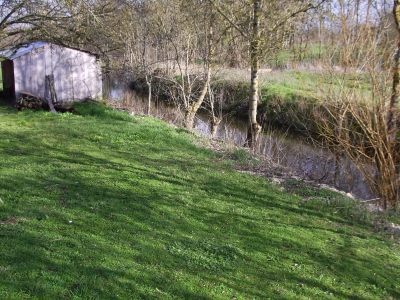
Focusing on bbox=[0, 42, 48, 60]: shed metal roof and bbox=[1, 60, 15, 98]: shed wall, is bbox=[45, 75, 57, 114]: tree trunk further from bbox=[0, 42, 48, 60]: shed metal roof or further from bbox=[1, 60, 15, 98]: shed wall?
bbox=[1, 60, 15, 98]: shed wall

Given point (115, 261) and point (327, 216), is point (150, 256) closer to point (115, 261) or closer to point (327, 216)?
point (115, 261)

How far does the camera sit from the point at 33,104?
15.1 meters

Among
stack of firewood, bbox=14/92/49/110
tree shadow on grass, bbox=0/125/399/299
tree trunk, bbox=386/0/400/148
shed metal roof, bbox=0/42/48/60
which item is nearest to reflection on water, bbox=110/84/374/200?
tree trunk, bbox=386/0/400/148

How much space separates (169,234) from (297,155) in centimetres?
878

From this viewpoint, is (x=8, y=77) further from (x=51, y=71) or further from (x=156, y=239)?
(x=156, y=239)

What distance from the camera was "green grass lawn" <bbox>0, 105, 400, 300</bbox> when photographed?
14.4 feet

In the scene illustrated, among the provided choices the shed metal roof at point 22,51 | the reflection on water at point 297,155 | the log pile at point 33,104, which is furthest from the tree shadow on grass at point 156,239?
the shed metal roof at point 22,51

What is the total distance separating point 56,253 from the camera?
183 inches

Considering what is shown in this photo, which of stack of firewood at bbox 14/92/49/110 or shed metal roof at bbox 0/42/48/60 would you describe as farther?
shed metal roof at bbox 0/42/48/60

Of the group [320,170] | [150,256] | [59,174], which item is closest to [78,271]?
[150,256]

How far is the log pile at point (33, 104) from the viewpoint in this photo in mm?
15008

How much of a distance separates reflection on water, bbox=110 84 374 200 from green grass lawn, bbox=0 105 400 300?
6.94 feet

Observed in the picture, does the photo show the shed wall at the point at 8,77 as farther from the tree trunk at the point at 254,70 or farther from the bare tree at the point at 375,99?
the bare tree at the point at 375,99

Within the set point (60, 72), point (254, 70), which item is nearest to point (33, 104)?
point (60, 72)
